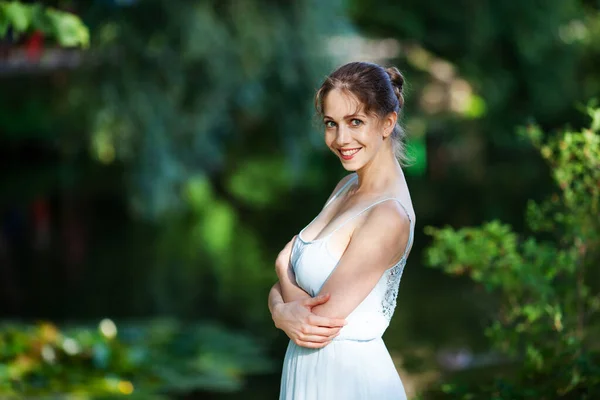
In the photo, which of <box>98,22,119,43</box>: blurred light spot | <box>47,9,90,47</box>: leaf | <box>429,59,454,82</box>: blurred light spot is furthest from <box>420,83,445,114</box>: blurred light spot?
<box>47,9,90,47</box>: leaf

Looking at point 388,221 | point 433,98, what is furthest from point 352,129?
point 433,98

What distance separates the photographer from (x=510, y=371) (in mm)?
6375

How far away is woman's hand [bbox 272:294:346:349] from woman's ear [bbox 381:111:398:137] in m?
0.45

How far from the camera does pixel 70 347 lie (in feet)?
25.1

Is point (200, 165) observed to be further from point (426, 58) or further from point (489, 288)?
point (489, 288)

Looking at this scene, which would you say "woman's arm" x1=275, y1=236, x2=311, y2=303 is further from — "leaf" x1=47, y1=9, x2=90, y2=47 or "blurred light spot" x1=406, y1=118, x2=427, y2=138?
"blurred light spot" x1=406, y1=118, x2=427, y2=138

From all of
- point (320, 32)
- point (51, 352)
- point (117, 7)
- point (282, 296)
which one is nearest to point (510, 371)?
point (51, 352)

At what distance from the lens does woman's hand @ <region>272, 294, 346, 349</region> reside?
2203 millimetres

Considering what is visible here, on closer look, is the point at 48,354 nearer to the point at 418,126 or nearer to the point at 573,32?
the point at 573,32

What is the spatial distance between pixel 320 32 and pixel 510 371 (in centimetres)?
842

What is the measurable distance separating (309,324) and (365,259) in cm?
21

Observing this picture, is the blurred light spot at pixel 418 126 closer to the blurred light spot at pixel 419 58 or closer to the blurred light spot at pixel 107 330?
the blurred light spot at pixel 419 58

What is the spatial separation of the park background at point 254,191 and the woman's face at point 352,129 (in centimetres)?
24

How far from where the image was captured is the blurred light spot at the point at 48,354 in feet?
24.7
